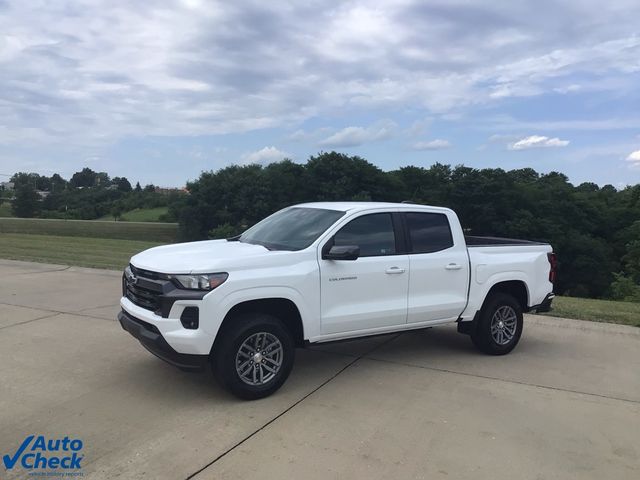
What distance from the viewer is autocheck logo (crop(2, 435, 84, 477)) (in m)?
3.70

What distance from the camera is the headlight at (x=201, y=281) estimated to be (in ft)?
15.5

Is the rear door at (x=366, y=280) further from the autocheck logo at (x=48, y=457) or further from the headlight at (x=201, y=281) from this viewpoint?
the autocheck logo at (x=48, y=457)

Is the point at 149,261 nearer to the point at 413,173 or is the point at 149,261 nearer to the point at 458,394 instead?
the point at 458,394

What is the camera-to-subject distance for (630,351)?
6.97 meters

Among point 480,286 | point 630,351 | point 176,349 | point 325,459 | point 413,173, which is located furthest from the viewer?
point 413,173

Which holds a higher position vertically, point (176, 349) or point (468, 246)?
point (468, 246)

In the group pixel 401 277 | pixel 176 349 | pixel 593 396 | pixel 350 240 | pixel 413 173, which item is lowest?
pixel 593 396

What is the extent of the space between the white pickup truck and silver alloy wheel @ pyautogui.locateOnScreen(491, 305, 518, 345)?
0.01 metres

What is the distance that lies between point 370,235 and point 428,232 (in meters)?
0.84

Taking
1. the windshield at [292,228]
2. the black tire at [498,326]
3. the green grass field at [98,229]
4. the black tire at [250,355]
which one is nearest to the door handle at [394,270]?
the windshield at [292,228]

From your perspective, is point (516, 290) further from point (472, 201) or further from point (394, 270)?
point (472, 201)

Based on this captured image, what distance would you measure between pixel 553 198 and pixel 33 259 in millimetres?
58935

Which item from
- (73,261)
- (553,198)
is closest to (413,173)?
(553,198)

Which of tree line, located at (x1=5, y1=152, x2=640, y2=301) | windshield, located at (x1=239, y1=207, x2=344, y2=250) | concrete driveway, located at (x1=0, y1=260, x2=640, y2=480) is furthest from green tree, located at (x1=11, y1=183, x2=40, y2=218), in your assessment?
windshield, located at (x1=239, y1=207, x2=344, y2=250)
